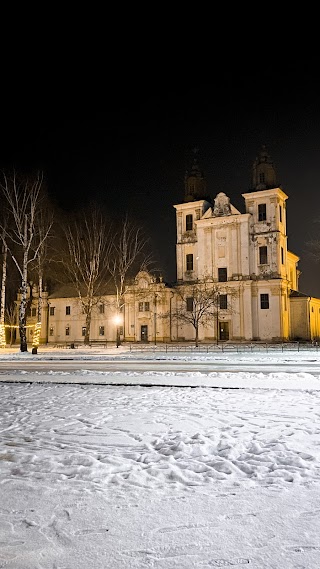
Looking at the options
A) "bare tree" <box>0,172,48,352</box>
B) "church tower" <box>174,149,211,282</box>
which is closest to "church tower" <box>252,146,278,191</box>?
"church tower" <box>174,149,211,282</box>

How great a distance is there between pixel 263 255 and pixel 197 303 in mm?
11901

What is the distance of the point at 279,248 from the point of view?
60906 mm

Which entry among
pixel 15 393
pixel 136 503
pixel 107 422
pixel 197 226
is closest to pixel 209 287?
pixel 197 226

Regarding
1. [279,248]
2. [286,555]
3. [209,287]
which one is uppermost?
[279,248]

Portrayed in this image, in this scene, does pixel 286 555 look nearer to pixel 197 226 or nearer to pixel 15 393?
pixel 15 393

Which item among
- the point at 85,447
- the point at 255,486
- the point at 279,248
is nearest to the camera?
the point at 255,486

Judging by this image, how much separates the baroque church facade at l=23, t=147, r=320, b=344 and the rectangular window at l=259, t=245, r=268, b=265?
0.42ft

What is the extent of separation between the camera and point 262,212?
2457 inches

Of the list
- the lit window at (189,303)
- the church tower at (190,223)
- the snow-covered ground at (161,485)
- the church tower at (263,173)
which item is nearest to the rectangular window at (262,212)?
the church tower at (263,173)

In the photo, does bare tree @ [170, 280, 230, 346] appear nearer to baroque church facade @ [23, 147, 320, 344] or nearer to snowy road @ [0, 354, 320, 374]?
baroque church facade @ [23, 147, 320, 344]

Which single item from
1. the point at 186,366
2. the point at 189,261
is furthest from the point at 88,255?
the point at 186,366

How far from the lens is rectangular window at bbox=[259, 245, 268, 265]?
61312 millimetres

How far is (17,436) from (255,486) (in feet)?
14.4

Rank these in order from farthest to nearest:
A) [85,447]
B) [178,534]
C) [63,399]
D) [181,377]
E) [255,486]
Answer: [181,377]
[63,399]
[85,447]
[255,486]
[178,534]
